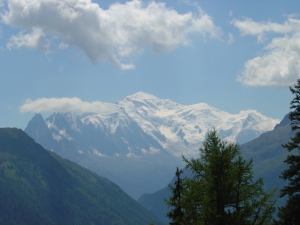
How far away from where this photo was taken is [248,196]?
24.6 metres

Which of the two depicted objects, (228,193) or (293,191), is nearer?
(228,193)

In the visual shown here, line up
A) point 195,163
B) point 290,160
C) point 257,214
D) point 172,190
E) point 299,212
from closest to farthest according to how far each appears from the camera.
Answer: point 257,214 < point 195,163 < point 299,212 < point 290,160 < point 172,190

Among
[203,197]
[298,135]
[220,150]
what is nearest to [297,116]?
[298,135]

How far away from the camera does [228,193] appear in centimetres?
2477

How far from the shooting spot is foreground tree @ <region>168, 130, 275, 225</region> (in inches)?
949

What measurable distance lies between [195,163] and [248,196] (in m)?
3.88

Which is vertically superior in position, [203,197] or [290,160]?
[290,160]

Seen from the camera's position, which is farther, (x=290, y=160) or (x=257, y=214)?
(x=290, y=160)

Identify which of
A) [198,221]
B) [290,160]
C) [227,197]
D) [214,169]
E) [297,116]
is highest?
[297,116]

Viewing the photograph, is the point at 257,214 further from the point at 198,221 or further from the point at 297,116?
the point at 297,116

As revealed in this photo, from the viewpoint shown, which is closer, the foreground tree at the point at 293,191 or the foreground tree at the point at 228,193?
the foreground tree at the point at 228,193

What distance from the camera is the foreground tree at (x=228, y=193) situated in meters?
24.1

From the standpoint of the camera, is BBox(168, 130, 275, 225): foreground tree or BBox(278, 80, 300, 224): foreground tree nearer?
BBox(168, 130, 275, 225): foreground tree

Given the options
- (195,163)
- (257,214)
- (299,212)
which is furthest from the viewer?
(299,212)
